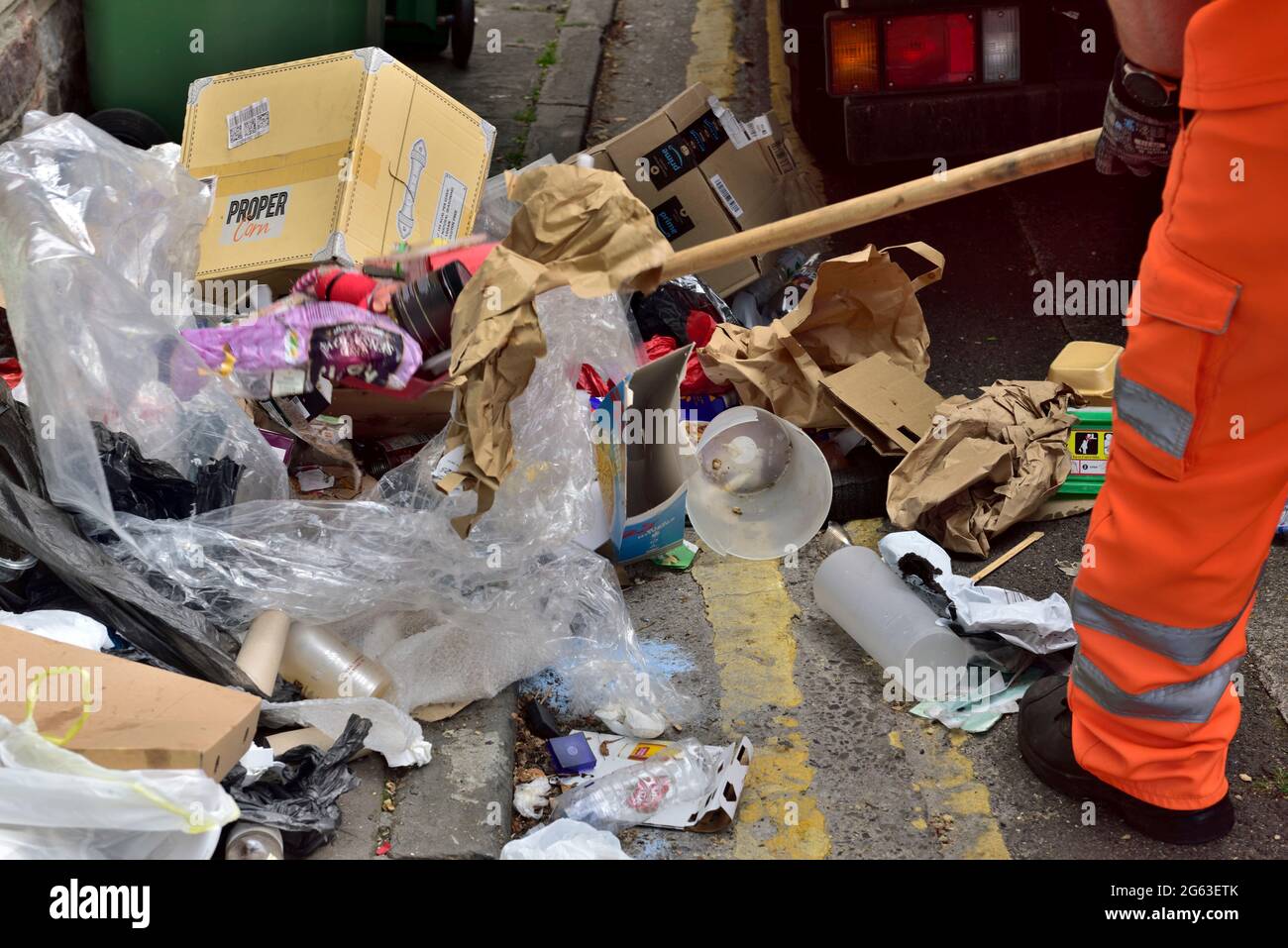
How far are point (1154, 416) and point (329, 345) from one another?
1.34 meters

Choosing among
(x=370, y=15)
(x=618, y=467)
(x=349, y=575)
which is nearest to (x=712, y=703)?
(x=618, y=467)

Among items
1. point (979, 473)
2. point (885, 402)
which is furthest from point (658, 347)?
point (979, 473)

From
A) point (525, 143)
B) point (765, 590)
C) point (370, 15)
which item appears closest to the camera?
point (765, 590)

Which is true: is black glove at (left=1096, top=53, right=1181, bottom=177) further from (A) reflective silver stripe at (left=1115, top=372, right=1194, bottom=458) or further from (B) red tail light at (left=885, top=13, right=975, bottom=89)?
(B) red tail light at (left=885, top=13, right=975, bottom=89)

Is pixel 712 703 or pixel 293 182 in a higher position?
pixel 293 182

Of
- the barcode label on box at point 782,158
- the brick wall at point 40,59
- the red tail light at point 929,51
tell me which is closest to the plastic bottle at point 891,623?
the red tail light at point 929,51

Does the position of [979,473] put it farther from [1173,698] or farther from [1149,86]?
[1149,86]

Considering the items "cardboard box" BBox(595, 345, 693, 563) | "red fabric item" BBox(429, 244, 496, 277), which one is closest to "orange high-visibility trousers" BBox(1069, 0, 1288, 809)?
"cardboard box" BBox(595, 345, 693, 563)

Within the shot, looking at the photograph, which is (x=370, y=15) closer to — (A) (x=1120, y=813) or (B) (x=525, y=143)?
(B) (x=525, y=143)

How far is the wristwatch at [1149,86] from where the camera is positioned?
205 cm

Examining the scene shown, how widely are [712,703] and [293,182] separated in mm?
1745

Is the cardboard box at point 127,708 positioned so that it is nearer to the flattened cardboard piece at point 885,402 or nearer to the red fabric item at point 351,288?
the red fabric item at point 351,288

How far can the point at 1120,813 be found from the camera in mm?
2254

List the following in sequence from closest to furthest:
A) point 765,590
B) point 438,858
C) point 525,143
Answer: point 438,858, point 765,590, point 525,143
